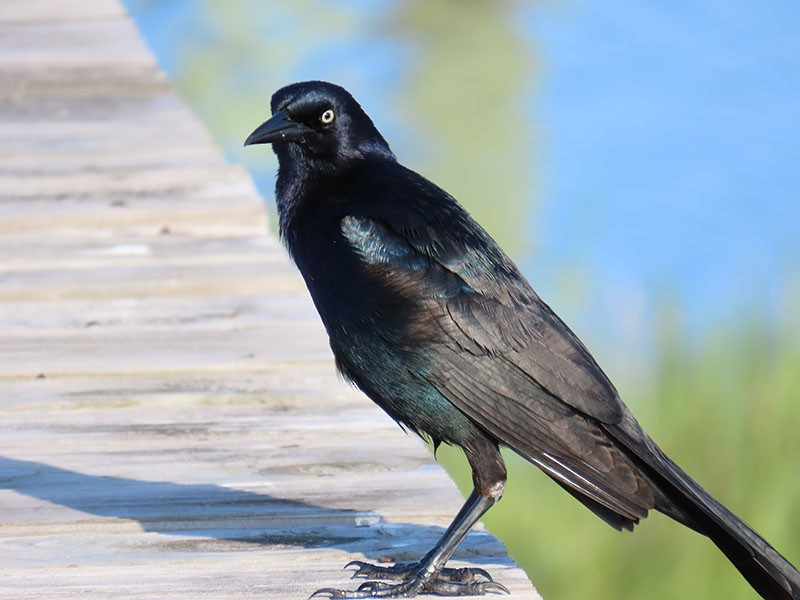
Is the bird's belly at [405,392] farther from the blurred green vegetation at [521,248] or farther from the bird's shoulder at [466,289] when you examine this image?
the blurred green vegetation at [521,248]

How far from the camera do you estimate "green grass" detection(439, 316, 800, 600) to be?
4500mm

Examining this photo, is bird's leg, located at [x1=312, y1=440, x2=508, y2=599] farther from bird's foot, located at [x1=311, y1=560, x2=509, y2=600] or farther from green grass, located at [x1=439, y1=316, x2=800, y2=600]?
green grass, located at [x1=439, y1=316, x2=800, y2=600]

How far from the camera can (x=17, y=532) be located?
108 inches

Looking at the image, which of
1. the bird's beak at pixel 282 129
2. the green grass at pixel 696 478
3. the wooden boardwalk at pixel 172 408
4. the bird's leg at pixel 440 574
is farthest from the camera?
the green grass at pixel 696 478

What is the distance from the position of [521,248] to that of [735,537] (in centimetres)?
627

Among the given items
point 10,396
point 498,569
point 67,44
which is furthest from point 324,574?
point 67,44

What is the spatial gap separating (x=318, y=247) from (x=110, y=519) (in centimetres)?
63

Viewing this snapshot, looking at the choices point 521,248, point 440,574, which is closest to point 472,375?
point 440,574

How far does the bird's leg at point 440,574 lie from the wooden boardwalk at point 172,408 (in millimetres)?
51

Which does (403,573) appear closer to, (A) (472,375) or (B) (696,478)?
(A) (472,375)

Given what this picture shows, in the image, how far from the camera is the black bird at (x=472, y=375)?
267 cm

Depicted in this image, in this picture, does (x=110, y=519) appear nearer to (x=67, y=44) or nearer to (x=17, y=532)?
(x=17, y=532)

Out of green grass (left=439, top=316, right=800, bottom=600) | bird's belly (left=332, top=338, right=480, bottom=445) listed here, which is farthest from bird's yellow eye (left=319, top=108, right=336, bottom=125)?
green grass (left=439, top=316, right=800, bottom=600)

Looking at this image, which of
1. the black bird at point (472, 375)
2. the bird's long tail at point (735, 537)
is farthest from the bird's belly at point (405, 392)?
the bird's long tail at point (735, 537)
